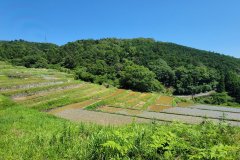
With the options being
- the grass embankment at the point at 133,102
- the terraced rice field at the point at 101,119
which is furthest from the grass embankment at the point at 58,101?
the grass embankment at the point at 133,102

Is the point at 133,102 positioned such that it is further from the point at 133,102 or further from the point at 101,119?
the point at 101,119

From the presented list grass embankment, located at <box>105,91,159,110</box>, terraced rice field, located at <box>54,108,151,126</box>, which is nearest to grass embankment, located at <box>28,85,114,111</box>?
terraced rice field, located at <box>54,108,151,126</box>

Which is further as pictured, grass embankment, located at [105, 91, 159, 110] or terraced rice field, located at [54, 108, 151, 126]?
grass embankment, located at [105, 91, 159, 110]

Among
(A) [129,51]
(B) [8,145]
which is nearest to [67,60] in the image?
(A) [129,51]

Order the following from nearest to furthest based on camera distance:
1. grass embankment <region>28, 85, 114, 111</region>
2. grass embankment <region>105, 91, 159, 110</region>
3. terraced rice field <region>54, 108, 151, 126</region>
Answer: terraced rice field <region>54, 108, 151, 126</region> → grass embankment <region>28, 85, 114, 111</region> → grass embankment <region>105, 91, 159, 110</region>

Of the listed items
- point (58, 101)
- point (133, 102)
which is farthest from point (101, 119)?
point (133, 102)

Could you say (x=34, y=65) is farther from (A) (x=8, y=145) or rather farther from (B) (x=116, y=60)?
(A) (x=8, y=145)

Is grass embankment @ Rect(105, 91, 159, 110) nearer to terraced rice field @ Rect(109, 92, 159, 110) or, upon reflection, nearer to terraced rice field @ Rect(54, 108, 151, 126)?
terraced rice field @ Rect(109, 92, 159, 110)

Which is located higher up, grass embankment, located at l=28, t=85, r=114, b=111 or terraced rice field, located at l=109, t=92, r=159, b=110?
grass embankment, located at l=28, t=85, r=114, b=111

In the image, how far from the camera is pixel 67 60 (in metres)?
53.9

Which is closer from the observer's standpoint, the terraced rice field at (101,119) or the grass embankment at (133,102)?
the terraced rice field at (101,119)

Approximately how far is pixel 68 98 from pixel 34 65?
43.3 metres

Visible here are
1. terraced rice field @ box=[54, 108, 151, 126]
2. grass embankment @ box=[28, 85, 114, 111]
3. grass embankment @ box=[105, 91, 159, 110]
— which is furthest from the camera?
grass embankment @ box=[105, 91, 159, 110]

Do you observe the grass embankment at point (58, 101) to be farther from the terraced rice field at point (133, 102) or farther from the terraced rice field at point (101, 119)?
the terraced rice field at point (133, 102)
